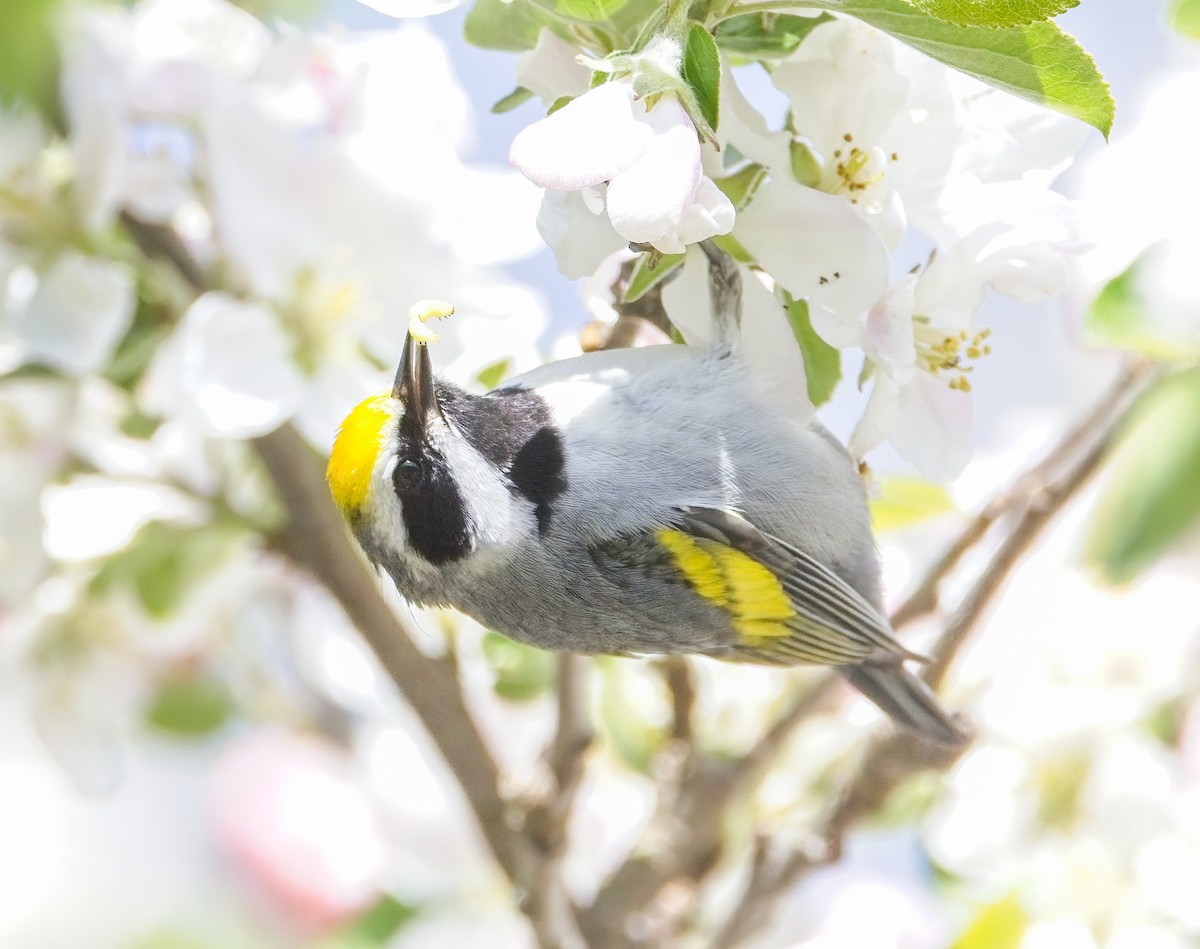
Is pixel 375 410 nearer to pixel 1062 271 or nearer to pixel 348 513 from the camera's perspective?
pixel 348 513

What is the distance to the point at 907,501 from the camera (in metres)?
0.68

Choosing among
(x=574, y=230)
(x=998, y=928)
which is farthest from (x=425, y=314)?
(x=998, y=928)

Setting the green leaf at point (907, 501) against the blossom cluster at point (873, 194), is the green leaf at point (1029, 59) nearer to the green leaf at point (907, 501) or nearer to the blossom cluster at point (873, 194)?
the blossom cluster at point (873, 194)

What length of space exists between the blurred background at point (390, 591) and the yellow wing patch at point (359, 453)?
0.10 m

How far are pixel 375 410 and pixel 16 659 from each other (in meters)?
0.45

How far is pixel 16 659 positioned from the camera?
0.83 meters

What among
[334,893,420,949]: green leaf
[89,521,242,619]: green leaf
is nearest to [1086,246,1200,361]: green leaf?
[89,521,242,619]: green leaf

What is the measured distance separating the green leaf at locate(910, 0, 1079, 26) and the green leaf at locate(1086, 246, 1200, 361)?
35 centimetres

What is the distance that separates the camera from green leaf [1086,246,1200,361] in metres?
0.66

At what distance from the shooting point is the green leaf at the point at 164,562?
75 centimetres

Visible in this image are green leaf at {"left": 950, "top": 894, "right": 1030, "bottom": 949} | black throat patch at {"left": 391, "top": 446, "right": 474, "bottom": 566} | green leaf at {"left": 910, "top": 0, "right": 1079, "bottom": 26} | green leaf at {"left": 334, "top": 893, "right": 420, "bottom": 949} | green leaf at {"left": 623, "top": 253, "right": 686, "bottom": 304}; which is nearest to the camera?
green leaf at {"left": 910, "top": 0, "right": 1079, "bottom": 26}

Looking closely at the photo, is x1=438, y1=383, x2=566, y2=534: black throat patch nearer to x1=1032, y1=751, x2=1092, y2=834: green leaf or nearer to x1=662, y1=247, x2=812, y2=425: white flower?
x1=662, y1=247, x2=812, y2=425: white flower

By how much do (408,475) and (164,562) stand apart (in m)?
0.31

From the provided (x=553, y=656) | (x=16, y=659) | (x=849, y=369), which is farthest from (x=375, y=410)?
(x=16, y=659)
